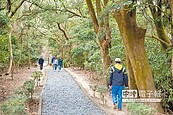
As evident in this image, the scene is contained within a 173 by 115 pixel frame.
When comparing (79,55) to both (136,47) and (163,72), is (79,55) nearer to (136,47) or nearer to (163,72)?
(163,72)

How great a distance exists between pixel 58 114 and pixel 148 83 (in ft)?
9.08

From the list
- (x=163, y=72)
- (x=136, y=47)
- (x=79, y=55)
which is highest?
(x=79, y=55)

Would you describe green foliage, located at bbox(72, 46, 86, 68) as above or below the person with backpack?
above

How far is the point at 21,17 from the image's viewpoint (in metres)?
20.9

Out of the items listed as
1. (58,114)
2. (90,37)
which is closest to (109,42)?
(58,114)

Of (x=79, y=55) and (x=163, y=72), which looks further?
(x=79, y=55)

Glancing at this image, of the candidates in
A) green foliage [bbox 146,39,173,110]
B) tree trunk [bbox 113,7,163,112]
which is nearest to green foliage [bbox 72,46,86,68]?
green foliage [bbox 146,39,173,110]

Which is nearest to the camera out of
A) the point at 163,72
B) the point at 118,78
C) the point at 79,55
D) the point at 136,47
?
the point at 136,47

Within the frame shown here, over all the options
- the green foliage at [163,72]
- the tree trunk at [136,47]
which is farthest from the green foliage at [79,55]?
the tree trunk at [136,47]

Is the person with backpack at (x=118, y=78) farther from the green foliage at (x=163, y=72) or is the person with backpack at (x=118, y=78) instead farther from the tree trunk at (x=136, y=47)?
the green foliage at (x=163, y=72)

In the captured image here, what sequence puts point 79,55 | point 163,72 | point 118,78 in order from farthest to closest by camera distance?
1. point 79,55
2. point 163,72
3. point 118,78

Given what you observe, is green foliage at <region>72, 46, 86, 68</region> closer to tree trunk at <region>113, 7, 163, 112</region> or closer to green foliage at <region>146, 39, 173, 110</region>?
green foliage at <region>146, 39, 173, 110</region>

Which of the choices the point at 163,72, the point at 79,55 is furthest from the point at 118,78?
the point at 79,55

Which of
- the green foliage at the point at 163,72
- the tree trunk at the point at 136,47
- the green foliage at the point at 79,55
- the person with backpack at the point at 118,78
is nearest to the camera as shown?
the tree trunk at the point at 136,47
